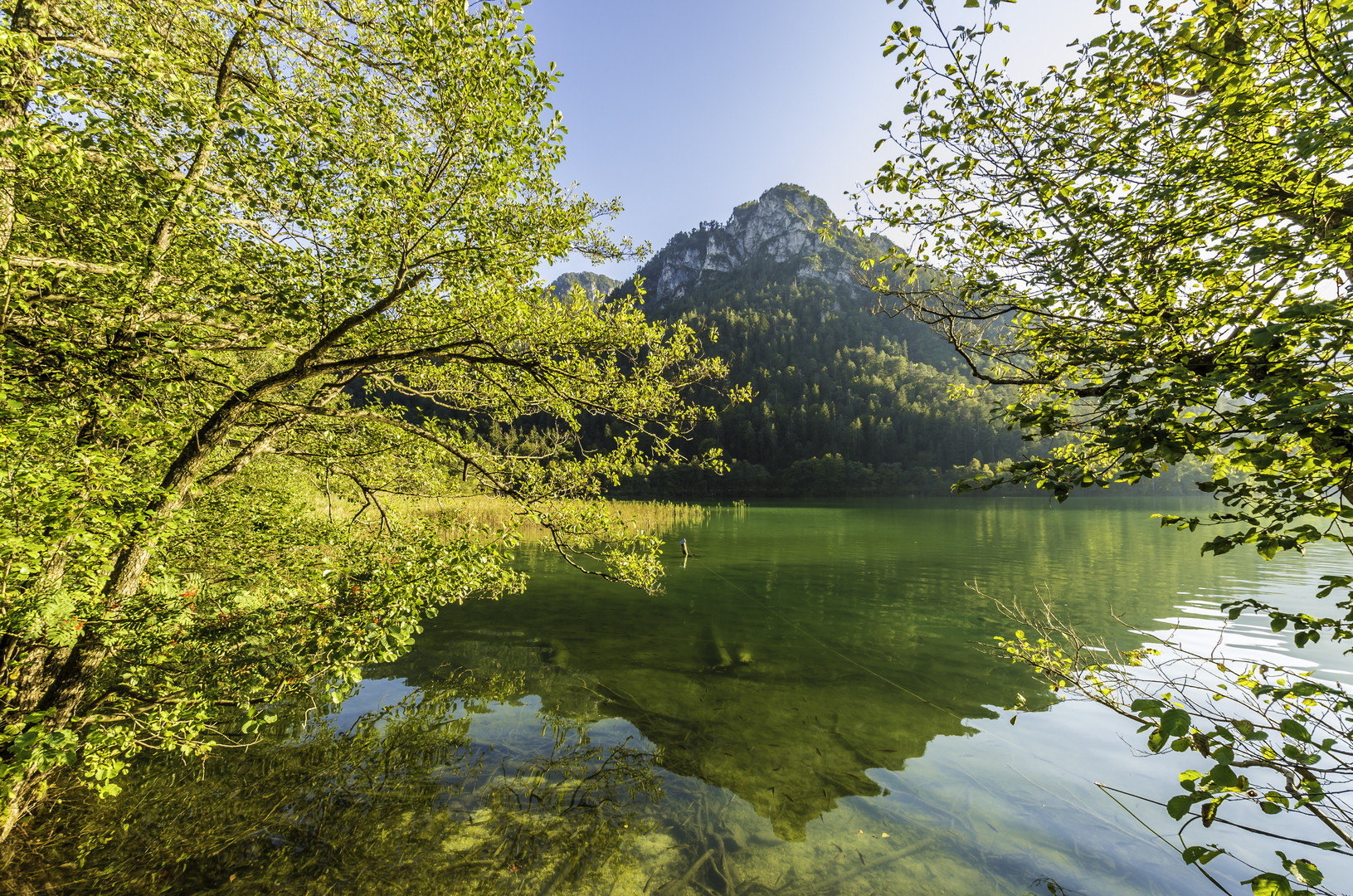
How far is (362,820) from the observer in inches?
255

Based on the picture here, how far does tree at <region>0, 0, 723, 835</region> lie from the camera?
4699mm

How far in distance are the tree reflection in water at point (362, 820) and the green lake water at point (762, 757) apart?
0.04m

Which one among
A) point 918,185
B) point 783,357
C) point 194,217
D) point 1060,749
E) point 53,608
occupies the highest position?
point 783,357

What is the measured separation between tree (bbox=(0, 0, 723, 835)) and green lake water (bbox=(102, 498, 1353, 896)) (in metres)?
2.54

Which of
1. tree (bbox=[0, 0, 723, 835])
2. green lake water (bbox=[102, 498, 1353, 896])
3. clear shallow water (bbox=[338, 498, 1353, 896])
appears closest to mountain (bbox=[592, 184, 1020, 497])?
clear shallow water (bbox=[338, 498, 1353, 896])

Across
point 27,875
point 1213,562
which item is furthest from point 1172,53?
point 1213,562

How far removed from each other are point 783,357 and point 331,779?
156018 millimetres

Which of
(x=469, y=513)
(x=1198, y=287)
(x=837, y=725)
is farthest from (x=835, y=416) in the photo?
(x=1198, y=287)

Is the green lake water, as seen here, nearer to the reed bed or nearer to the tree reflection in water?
the tree reflection in water

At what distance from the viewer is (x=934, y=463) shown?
11406cm

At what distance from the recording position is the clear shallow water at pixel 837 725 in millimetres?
6223

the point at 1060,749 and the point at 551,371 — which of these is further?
the point at 1060,749

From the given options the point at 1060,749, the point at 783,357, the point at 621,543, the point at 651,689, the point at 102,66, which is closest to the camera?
the point at 102,66

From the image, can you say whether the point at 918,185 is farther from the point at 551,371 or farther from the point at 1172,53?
the point at 551,371
